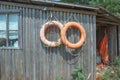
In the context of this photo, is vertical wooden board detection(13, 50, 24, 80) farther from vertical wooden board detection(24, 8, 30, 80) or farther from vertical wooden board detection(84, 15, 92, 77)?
vertical wooden board detection(84, 15, 92, 77)

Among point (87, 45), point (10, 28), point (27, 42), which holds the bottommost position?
point (87, 45)

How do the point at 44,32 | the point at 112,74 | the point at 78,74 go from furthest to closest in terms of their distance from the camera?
1. the point at 112,74
2. the point at 44,32
3. the point at 78,74

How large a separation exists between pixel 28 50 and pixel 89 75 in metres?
2.46

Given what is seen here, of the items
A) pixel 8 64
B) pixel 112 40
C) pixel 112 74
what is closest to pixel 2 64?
pixel 8 64

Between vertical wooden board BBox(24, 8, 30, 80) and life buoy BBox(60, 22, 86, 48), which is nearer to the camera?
life buoy BBox(60, 22, 86, 48)

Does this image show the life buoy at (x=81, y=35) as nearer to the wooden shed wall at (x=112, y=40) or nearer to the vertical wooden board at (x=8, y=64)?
the vertical wooden board at (x=8, y=64)

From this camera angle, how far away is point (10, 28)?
35.6ft

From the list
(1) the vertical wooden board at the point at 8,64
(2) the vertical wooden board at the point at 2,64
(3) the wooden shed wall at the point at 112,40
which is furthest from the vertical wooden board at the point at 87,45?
(3) the wooden shed wall at the point at 112,40

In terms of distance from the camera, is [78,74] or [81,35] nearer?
[78,74]

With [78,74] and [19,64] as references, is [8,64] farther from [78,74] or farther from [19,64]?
[78,74]

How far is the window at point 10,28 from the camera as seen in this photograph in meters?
10.9

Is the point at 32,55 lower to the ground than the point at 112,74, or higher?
higher

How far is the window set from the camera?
10859mm

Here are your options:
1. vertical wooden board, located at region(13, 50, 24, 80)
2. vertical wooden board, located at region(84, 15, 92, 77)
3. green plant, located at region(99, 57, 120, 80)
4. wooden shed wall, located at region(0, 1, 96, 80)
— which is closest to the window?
wooden shed wall, located at region(0, 1, 96, 80)
